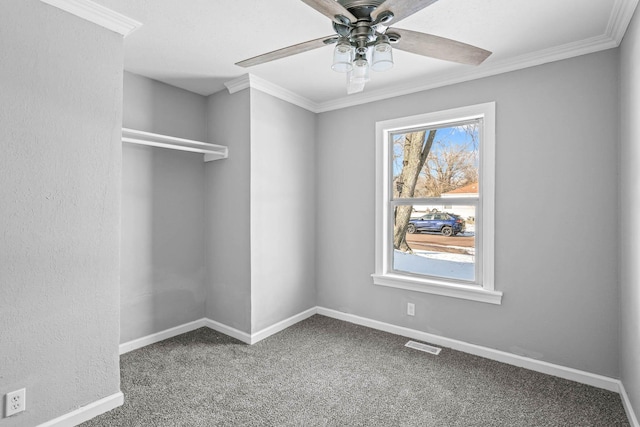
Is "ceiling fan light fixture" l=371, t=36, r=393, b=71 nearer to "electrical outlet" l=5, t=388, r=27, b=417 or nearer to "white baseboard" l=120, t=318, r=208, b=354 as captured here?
"electrical outlet" l=5, t=388, r=27, b=417

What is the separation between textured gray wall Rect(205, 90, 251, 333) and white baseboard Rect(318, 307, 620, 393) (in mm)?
1191

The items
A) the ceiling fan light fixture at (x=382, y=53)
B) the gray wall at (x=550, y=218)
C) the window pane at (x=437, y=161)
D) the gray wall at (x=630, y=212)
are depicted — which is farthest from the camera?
the window pane at (x=437, y=161)

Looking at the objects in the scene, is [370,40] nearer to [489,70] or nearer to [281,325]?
[489,70]

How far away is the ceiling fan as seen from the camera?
134 centimetres

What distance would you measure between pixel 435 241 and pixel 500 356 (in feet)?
3.53

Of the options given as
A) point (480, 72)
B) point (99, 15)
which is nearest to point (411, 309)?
point (480, 72)

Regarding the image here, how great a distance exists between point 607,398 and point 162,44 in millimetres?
3861

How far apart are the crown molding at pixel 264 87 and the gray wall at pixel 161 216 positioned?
1.83ft

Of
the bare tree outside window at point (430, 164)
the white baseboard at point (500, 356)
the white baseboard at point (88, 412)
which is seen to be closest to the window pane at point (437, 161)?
the bare tree outside window at point (430, 164)

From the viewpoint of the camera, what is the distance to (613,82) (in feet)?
7.58

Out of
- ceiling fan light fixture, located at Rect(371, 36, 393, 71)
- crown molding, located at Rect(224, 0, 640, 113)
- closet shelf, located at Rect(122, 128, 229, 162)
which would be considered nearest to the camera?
ceiling fan light fixture, located at Rect(371, 36, 393, 71)

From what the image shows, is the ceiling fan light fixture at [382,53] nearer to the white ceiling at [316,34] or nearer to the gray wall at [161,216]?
the white ceiling at [316,34]

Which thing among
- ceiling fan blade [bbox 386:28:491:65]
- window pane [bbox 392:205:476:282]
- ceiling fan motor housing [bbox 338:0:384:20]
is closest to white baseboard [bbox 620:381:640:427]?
window pane [bbox 392:205:476:282]

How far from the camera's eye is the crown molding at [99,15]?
1925mm
